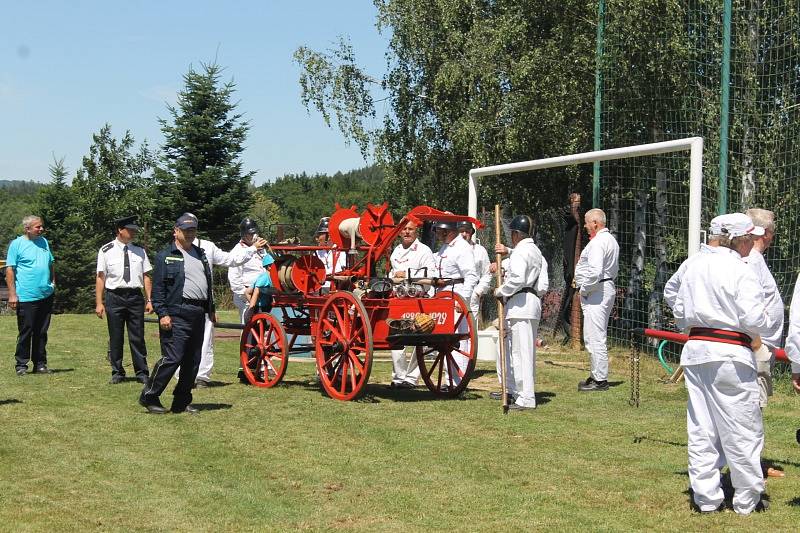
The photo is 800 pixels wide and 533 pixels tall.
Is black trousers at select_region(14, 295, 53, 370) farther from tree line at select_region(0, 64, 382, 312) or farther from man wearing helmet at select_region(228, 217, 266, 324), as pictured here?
tree line at select_region(0, 64, 382, 312)

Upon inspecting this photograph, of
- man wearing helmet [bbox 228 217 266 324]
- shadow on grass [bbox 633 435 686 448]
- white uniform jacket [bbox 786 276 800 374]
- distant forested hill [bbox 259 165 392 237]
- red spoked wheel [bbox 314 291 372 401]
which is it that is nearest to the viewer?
white uniform jacket [bbox 786 276 800 374]

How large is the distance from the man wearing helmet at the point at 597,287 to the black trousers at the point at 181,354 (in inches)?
174

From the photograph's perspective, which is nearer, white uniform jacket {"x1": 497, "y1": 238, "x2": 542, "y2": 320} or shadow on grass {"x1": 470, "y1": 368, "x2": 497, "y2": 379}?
white uniform jacket {"x1": 497, "y1": 238, "x2": 542, "y2": 320}

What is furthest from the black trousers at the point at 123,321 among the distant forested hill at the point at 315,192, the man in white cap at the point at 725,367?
the distant forested hill at the point at 315,192

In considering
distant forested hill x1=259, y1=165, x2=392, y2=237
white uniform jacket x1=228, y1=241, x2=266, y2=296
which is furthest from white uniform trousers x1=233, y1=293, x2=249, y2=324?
distant forested hill x1=259, y1=165, x2=392, y2=237

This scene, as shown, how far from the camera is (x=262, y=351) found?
1188 centimetres

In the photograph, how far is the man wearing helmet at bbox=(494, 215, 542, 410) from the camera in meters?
10.3

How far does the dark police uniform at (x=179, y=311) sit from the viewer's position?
9.60 metres

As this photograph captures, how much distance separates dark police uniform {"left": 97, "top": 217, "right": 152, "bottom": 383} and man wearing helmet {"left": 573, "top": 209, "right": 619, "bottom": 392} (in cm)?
503

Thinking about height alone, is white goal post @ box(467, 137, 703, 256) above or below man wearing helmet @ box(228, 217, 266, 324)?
above

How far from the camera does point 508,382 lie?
10805mm

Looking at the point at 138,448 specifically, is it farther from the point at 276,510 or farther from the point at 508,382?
the point at 508,382

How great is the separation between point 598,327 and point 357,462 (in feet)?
15.7

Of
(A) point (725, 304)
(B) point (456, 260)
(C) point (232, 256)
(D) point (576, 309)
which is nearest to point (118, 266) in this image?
(C) point (232, 256)
